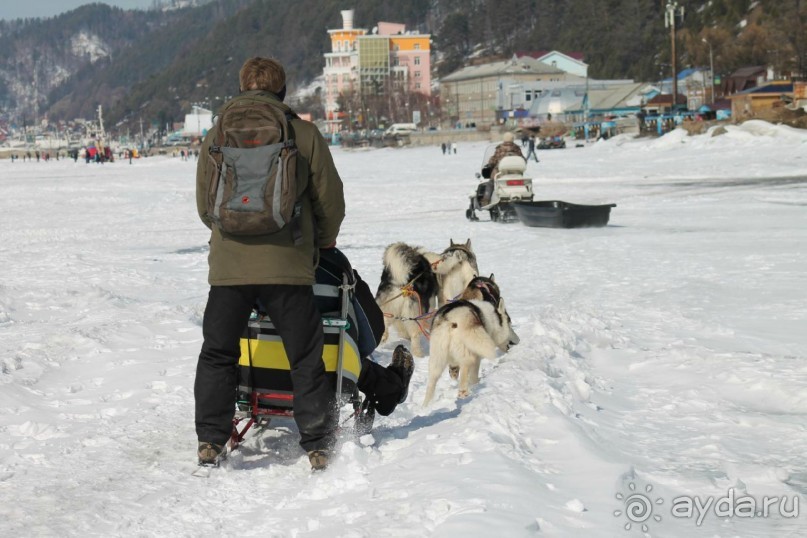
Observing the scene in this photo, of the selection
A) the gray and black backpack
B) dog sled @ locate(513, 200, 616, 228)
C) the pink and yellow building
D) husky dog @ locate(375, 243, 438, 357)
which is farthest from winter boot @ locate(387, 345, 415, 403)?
the pink and yellow building

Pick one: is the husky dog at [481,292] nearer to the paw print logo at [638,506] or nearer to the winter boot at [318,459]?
the winter boot at [318,459]

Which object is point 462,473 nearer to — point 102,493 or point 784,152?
point 102,493

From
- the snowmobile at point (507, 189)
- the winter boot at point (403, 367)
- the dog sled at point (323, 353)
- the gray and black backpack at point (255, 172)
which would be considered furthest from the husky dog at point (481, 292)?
the snowmobile at point (507, 189)

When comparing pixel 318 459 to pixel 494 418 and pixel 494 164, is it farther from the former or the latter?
pixel 494 164

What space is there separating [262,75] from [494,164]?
14.8 metres

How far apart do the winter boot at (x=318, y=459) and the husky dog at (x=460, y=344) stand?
61.6 inches

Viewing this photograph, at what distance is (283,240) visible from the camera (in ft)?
13.4

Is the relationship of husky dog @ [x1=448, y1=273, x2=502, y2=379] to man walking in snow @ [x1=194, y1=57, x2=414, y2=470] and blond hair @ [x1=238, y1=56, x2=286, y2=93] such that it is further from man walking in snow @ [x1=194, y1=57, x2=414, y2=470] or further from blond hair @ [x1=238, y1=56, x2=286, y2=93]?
blond hair @ [x1=238, y1=56, x2=286, y2=93]

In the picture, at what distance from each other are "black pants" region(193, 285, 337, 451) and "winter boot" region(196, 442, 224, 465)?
0.02 m

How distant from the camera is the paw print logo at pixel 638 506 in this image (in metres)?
3.69

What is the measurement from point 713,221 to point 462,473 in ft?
45.4

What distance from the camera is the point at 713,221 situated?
16.9 meters

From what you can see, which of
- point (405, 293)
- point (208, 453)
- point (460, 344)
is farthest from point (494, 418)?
point (405, 293)

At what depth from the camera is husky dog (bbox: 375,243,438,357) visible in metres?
7.46
